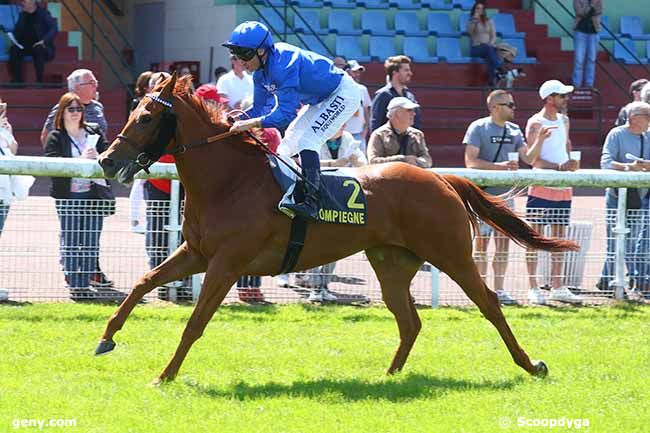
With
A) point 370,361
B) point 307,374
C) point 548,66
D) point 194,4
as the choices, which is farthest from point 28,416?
point 548,66

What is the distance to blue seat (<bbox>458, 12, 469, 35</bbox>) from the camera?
2211 centimetres

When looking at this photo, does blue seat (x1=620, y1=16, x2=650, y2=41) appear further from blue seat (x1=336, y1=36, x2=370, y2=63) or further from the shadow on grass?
the shadow on grass

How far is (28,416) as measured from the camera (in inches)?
255

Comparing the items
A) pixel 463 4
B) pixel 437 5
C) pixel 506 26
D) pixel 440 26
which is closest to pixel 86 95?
pixel 440 26

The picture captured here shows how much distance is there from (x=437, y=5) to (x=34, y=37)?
26.0 ft

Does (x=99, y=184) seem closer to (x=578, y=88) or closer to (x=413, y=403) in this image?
(x=413, y=403)

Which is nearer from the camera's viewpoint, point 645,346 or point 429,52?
point 645,346

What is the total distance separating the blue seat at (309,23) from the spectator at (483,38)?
2682 mm

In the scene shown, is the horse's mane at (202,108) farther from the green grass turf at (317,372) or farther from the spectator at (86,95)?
the spectator at (86,95)

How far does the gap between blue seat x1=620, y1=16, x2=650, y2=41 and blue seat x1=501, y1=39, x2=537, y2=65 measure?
94.2 inches

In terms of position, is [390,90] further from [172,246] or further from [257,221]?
[257,221]

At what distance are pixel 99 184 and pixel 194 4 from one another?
1154 centimetres

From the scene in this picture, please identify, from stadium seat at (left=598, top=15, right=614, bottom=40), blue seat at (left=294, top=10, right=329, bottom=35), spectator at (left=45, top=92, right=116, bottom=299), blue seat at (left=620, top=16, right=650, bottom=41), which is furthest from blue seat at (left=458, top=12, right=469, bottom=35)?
spectator at (left=45, top=92, right=116, bottom=299)

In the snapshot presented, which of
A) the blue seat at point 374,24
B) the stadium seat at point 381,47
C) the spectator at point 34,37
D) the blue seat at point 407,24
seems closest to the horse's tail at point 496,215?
the spectator at point 34,37
